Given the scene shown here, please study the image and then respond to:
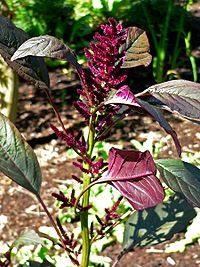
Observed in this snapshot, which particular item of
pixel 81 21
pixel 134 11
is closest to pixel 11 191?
pixel 81 21

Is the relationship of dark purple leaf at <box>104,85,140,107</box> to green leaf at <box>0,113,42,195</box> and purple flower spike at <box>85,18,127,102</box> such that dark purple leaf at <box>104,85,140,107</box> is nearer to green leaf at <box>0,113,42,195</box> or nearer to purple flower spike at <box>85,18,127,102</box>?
purple flower spike at <box>85,18,127,102</box>

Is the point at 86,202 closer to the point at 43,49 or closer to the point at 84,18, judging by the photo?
the point at 43,49

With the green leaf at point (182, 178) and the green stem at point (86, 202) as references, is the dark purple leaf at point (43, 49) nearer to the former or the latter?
the green stem at point (86, 202)

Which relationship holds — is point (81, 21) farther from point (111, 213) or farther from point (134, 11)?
point (111, 213)

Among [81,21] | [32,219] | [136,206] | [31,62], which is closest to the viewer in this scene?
[136,206]

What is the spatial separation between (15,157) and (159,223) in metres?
0.47

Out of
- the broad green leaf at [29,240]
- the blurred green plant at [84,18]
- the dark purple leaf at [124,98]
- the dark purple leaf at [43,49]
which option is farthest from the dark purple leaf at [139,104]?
the blurred green plant at [84,18]

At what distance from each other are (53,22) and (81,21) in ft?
0.95

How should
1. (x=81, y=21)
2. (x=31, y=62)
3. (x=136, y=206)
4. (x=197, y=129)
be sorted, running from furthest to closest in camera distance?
1. (x=81, y=21)
2. (x=197, y=129)
3. (x=31, y=62)
4. (x=136, y=206)

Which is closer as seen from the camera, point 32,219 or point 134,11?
point 32,219

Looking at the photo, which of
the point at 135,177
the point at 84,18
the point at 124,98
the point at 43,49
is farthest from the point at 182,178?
the point at 84,18

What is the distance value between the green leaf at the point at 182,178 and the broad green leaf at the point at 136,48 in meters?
0.20

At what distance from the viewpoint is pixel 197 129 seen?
358 centimetres

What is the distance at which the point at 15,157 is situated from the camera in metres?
1.12
